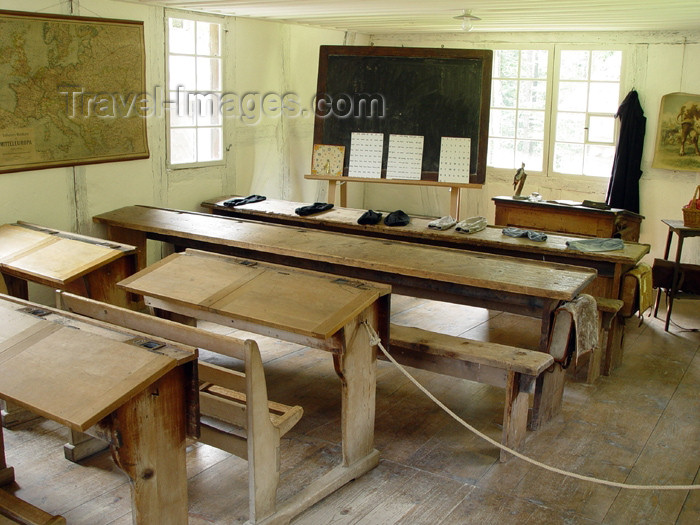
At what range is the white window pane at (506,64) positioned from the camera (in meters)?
8.43

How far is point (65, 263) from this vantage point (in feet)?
15.0

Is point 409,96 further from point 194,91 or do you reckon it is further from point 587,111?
point 587,111

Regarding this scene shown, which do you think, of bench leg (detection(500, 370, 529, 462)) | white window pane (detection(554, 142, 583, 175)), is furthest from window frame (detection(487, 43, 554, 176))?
bench leg (detection(500, 370, 529, 462))

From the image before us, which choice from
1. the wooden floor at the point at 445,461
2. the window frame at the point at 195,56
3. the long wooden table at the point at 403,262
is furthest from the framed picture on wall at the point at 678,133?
the window frame at the point at 195,56

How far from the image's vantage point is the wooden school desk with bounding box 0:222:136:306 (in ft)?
14.6

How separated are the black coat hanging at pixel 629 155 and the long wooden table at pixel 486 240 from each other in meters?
2.31

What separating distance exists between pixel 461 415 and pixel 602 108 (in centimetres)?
483

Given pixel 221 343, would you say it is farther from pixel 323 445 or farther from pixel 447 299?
pixel 447 299

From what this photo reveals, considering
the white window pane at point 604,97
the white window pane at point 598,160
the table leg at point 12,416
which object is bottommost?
the table leg at point 12,416

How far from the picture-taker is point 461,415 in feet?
14.3

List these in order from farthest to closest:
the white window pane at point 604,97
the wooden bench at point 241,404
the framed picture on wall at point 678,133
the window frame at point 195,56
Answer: the white window pane at point 604,97
the framed picture on wall at point 678,133
the window frame at point 195,56
the wooden bench at point 241,404

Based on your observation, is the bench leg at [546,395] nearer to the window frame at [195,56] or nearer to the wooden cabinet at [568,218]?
the wooden cabinet at [568,218]

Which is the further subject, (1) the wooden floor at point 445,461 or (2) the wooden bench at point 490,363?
(2) the wooden bench at point 490,363

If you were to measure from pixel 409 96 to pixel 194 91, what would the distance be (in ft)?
6.41
